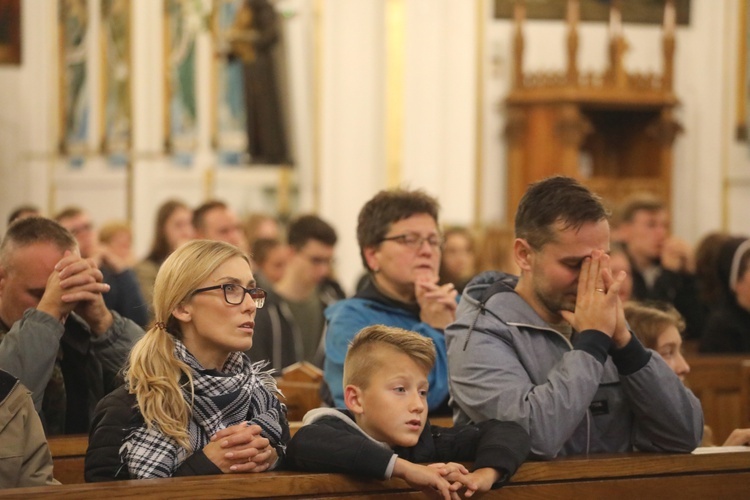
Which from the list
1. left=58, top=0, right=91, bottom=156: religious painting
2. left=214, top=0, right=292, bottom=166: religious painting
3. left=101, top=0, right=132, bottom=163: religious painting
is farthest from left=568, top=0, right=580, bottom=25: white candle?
left=58, top=0, right=91, bottom=156: religious painting

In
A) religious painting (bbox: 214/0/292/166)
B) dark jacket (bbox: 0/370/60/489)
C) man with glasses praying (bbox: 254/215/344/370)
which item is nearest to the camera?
dark jacket (bbox: 0/370/60/489)

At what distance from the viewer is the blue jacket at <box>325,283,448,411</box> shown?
16.1 ft

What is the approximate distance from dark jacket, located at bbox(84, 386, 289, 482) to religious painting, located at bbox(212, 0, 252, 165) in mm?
11509

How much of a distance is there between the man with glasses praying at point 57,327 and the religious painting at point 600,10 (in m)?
11.7

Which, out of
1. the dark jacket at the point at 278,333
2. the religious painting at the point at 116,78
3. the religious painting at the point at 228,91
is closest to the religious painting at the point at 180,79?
the religious painting at the point at 228,91

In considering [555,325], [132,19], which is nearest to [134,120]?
[132,19]

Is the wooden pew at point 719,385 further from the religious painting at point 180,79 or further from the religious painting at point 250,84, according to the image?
the religious painting at point 180,79

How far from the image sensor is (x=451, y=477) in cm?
342

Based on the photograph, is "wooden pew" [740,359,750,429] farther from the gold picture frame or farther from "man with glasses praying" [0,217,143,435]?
the gold picture frame

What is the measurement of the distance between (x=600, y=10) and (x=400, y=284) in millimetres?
11377

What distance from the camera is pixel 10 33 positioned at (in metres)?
16.9

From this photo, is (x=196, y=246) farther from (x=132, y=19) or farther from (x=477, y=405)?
(x=132, y=19)

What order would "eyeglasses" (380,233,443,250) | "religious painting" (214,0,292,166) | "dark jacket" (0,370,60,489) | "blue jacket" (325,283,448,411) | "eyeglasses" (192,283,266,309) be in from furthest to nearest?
1. "religious painting" (214,0,292,166)
2. "eyeglasses" (380,233,443,250)
3. "blue jacket" (325,283,448,411)
4. "eyeglasses" (192,283,266,309)
5. "dark jacket" (0,370,60,489)

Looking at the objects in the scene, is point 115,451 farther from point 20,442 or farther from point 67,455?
point 67,455
